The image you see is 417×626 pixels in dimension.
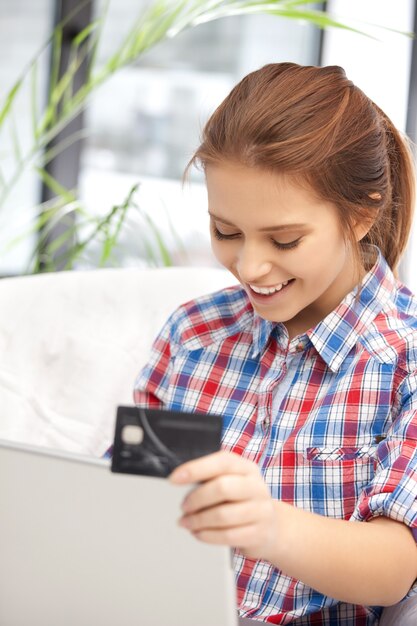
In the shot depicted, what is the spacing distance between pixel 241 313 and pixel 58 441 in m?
0.40

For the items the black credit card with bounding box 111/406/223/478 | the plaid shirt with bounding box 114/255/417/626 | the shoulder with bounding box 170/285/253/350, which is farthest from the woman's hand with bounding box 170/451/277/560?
the shoulder with bounding box 170/285/253/350

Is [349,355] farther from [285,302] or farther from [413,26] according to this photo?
[413,26]

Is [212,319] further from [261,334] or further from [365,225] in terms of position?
[365,225]

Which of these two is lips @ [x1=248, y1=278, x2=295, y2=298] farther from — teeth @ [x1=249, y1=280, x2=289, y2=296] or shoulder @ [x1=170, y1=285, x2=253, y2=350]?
shoulder @ [x1=170, y1=285, x2=253, y2=350]

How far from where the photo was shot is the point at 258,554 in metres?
0.77

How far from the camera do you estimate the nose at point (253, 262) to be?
998mm

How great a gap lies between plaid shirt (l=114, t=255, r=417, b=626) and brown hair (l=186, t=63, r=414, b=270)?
4.1 inches

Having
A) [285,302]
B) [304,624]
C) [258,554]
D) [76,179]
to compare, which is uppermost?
[76,179]

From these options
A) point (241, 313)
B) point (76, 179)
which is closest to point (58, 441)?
point (241, 313)

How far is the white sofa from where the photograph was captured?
149 centimetres

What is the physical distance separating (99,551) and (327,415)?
1.54 ft

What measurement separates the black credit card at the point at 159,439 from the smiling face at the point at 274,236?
0.41m

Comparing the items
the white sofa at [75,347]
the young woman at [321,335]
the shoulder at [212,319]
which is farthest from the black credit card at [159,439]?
the white sofa at [75,347]

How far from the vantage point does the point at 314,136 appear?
1031 millimetres
